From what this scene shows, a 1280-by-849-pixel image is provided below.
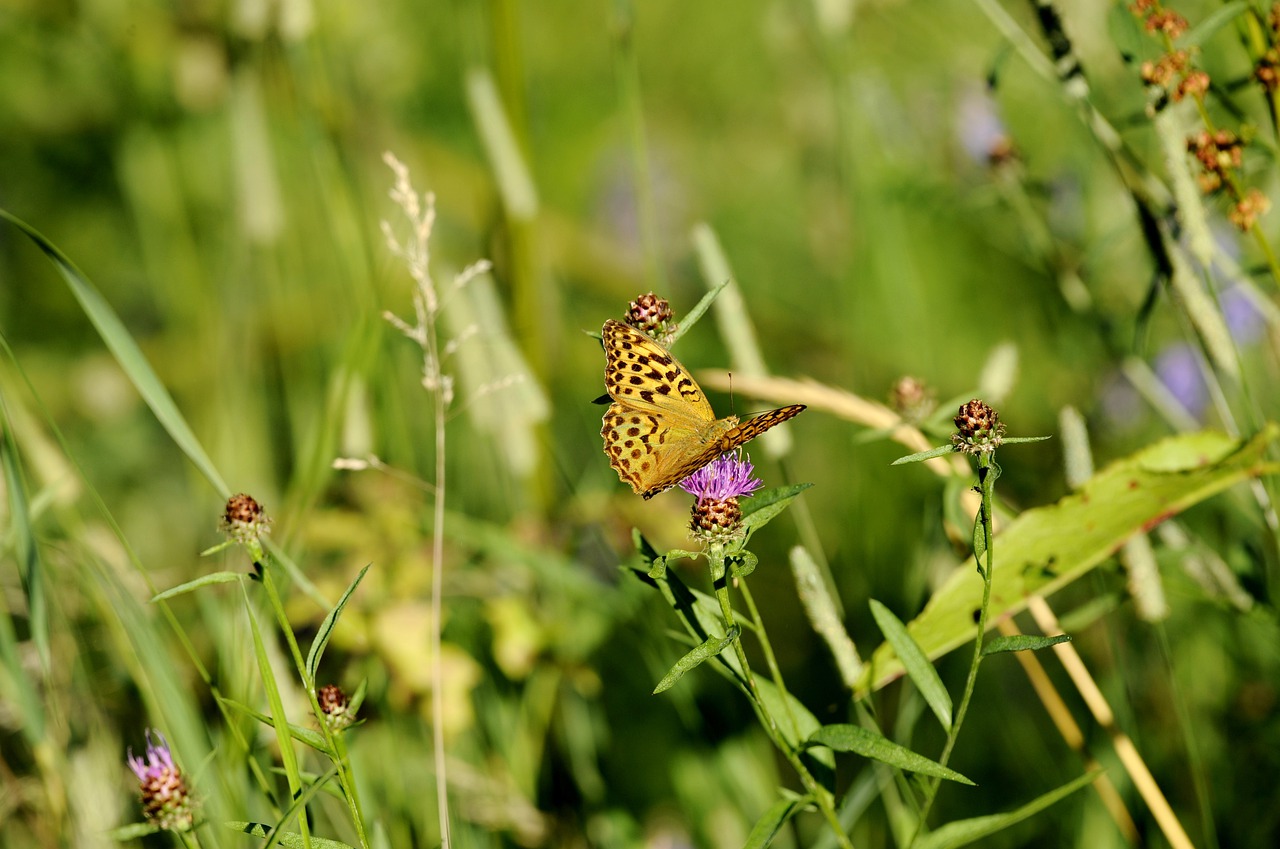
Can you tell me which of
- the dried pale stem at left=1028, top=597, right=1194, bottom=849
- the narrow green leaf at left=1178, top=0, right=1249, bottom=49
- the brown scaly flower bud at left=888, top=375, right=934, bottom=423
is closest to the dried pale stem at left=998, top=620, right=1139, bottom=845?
the dried pale stem at left=1028, top=597, right=1194, bottom=849

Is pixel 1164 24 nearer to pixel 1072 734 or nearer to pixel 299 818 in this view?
pixel 1072 734

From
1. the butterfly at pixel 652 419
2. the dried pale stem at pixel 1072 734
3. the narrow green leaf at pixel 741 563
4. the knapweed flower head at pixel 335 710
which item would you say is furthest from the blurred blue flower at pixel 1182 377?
the knapweed flower head at pixel 335 710

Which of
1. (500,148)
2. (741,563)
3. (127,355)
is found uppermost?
(500,148)

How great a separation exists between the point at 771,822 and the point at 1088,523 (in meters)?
0.27

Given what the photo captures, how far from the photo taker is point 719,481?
0.55 m

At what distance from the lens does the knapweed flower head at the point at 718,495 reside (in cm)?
51

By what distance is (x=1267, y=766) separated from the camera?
1.00m

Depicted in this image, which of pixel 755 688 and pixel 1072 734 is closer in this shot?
pixel 755 688

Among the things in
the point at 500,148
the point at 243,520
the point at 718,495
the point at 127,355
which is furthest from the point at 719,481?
the point at 500,148

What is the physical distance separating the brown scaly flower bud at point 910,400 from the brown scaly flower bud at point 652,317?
17cm

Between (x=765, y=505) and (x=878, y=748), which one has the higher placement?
(x=765, y=505)

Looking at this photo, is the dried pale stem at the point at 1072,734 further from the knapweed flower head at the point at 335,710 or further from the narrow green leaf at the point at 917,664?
the knapweed flower head at the point at 335,710

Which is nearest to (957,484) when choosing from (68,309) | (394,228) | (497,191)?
(497,191)

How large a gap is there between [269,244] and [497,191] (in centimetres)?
24
